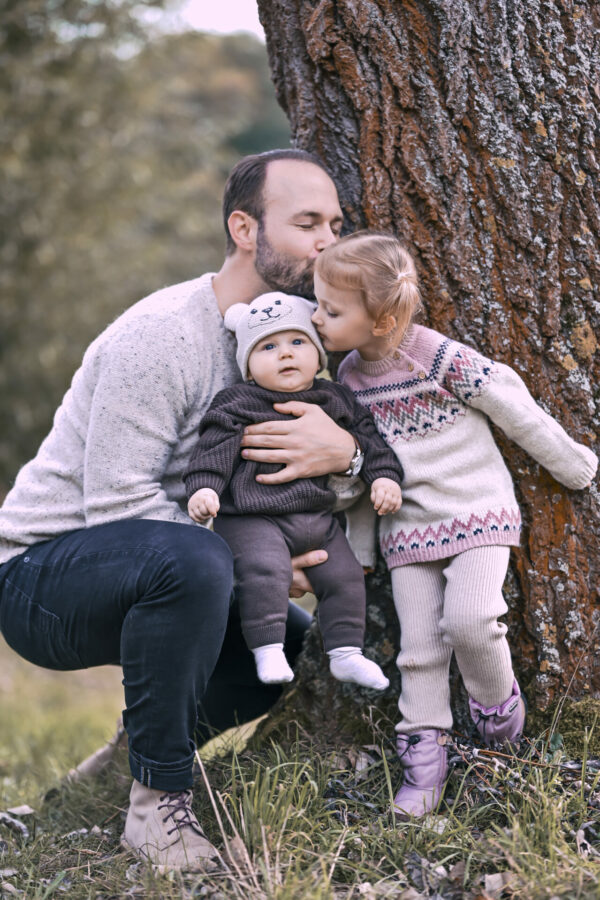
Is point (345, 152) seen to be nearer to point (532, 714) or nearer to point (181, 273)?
point (532, 714)

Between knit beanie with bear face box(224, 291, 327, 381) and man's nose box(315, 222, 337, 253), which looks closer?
knit beanie with bear face box(224, 291, 327, 381)

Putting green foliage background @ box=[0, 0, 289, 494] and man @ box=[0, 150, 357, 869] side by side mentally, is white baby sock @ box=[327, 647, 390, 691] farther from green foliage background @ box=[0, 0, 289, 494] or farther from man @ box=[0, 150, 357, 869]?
green foliage background @ box=[0, 0, 289, 494]

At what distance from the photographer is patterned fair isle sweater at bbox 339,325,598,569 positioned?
2.52 m

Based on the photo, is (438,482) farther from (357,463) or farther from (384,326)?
(384,326)

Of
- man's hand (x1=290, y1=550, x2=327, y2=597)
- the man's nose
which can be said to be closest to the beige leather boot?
man's hand (x1=290, y1=550, x2=327, y2=597)

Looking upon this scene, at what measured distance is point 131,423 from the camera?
8.46 ft

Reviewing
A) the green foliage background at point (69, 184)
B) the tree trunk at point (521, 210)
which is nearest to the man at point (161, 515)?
the tree trunk at point (521, 210)

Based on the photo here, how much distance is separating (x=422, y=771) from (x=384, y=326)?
127 cm

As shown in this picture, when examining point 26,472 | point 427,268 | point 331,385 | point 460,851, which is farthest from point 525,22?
point 460,851

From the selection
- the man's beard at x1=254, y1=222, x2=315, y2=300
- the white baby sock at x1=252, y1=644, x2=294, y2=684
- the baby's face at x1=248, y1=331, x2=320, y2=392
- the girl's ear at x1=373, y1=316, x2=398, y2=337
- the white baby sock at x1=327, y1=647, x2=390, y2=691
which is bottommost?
the white baby sock at x1=327, y1=647, x2=390, y2=691

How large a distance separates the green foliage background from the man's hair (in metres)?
8.13

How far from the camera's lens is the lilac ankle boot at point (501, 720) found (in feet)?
8.32

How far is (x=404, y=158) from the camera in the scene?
2.73m

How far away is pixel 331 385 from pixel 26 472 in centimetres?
101
